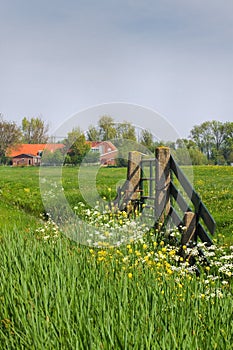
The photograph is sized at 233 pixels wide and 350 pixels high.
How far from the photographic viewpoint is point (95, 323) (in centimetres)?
343

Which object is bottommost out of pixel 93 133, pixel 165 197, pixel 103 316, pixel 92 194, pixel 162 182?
pixel 103 316

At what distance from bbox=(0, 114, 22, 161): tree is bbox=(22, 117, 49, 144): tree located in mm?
17546

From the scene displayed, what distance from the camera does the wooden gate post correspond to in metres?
9.77

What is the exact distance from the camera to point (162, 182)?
986cm

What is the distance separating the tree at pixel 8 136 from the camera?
59719mm

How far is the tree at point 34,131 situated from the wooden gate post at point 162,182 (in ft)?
231

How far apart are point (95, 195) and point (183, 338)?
11.1 metres

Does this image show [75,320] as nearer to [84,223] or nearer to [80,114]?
[84,223]

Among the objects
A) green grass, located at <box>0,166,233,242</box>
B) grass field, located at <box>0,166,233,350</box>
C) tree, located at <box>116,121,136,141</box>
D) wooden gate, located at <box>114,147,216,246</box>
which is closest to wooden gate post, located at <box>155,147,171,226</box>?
wooden gate, located at <box>114,147,216,246</box>

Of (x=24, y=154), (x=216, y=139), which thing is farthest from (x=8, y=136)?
(x=216, y=139)

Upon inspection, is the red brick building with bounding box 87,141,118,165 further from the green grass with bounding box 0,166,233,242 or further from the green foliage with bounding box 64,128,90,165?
the green grass with bounding box 0,166,233,242

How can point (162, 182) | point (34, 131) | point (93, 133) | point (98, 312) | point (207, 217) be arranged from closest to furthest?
point (98, 312) → point (207, 217) → point (162, 182) → point (93, 133) → point (34, 131)

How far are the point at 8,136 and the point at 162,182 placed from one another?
52993 mm

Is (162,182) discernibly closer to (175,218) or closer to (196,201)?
(175,218)
